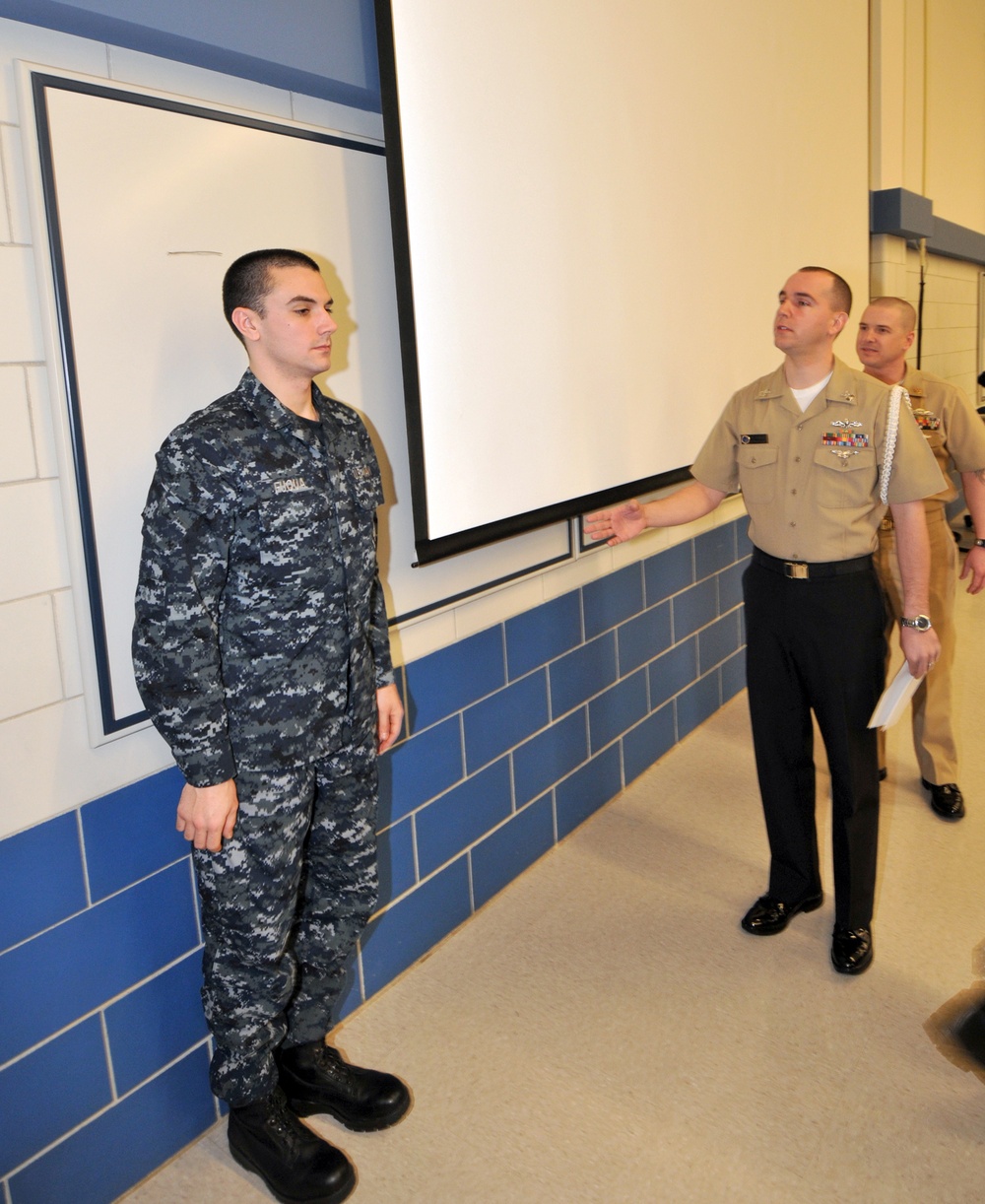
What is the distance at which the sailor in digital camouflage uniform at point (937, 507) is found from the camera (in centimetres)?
288

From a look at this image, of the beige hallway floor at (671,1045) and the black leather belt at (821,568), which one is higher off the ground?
the black leather belt at (821,568)

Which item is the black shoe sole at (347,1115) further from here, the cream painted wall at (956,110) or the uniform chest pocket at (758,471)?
the cream painted wall at (956,110)

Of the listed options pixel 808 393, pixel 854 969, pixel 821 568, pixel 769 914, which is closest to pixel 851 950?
pixel 854 969

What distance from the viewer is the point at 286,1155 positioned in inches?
66.8

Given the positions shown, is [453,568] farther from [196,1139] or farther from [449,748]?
[196,1139]

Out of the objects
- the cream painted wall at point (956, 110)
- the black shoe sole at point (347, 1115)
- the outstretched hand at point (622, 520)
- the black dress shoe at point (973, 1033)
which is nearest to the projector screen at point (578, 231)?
the outstretched hand at point (622, 520)

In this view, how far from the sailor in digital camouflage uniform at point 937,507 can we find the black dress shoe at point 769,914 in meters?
0.74

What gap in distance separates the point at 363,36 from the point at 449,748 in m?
1.55

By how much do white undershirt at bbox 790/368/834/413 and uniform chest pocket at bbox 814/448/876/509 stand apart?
130 millimetres

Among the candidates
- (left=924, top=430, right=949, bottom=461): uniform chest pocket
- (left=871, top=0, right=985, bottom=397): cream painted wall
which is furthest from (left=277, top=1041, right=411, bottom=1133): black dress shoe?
(left=871, top=0, right=985, bottom=397): cream painted wall

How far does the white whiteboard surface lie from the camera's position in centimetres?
151

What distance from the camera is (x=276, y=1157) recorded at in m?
1.70

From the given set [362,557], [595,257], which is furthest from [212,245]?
[595,257]

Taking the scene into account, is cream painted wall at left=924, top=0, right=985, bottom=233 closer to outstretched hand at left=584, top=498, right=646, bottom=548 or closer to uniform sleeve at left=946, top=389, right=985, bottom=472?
uniform sleeve at left=946, top=389, right=985, bottom=472
